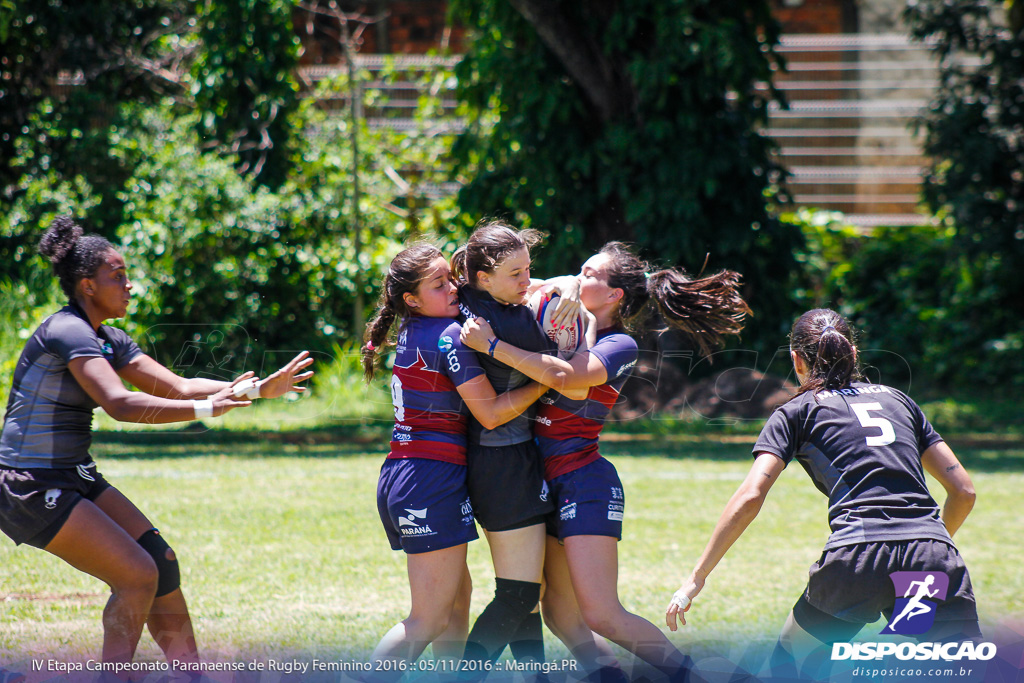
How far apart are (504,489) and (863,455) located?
1336mm

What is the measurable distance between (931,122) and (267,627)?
13189 mm

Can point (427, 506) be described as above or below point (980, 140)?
below

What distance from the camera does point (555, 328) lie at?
11.9 feet

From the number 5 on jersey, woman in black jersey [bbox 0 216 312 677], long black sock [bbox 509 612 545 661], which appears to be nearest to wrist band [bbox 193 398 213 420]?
woman in black jersey [bbox 0 216 312 677]

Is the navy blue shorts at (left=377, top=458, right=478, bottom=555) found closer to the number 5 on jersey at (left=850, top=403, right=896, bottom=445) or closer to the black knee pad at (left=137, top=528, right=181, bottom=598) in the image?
the black knee pad at (left=137, top=528, right=181, bottom=598)

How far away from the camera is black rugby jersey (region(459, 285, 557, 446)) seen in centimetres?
355

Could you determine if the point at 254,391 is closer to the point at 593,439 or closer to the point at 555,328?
the point at 555,328

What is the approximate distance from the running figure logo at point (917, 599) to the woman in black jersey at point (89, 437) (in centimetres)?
249

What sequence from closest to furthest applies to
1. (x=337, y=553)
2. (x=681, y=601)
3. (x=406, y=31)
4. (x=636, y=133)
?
1. (x=681, y=601)
2. (x=337, y=553)
3. (x=636, y=133)
4. (x=406, y=31)

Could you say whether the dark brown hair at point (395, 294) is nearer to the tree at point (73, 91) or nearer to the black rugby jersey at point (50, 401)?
the black rugby jersey at point (50, 401)

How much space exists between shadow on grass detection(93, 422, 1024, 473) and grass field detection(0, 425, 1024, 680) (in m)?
0.07

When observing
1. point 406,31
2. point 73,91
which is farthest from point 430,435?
point 406,31

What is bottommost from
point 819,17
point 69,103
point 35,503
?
point 35,503

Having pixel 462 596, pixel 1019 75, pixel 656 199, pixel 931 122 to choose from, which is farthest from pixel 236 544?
pixel 1019 75
